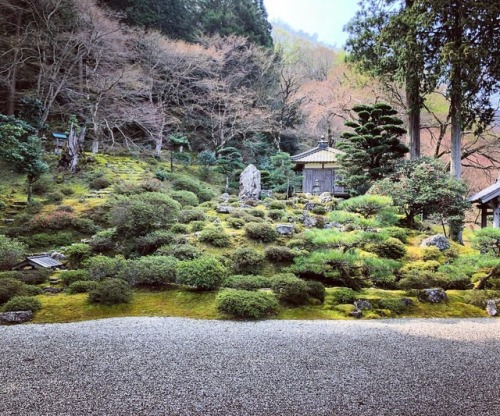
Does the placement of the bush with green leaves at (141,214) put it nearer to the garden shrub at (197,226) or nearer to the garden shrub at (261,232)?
the garden shrub at (197,226)

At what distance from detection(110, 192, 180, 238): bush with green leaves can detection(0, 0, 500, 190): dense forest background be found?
9250 mm

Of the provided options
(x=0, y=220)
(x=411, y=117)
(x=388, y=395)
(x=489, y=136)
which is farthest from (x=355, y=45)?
(x=0, y=220)

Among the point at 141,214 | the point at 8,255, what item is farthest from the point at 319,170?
the point at 8,255

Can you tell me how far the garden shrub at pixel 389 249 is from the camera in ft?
25.6

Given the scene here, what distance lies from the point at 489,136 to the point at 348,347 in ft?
48.7

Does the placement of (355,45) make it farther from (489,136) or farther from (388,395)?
(388,395)

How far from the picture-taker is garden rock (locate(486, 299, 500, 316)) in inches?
221

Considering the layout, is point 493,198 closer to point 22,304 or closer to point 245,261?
point 245,261

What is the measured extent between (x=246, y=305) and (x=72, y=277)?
131 inches

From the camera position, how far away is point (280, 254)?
24.5 feet

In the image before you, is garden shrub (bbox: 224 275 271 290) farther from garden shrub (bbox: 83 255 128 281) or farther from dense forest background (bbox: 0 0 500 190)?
dense forest background (bbox: 0 0 500 190)

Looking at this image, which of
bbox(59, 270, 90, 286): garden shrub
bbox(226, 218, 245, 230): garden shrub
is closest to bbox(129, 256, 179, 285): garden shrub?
bbox(59, 270, 90, 286): garden shrub

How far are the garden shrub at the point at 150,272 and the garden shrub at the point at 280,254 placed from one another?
2305 millimetres

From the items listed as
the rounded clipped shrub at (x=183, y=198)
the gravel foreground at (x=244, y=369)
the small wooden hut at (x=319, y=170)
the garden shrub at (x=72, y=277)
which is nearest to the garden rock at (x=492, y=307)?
the gravel foreground at (x=244, y=369)
